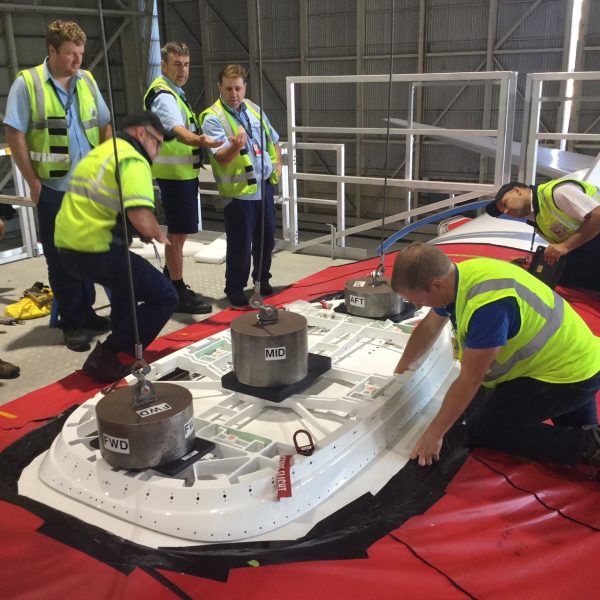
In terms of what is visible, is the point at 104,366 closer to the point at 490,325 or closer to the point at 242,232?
the point at 242,232

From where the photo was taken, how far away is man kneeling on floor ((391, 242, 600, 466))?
2.24m

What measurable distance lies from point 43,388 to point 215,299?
5.99 feet

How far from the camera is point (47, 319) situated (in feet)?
14.9

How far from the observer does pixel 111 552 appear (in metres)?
1.98

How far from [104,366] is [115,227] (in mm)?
727

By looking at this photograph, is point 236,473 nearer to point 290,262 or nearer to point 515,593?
point 515,593

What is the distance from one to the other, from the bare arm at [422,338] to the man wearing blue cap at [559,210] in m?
1.55

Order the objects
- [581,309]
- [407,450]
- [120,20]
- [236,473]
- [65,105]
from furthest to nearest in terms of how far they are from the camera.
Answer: [120,20] → [581,309] → [65,105] → [407,450] → [236,473]

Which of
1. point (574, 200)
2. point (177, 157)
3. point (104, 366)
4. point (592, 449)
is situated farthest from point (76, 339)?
point (574, 200)

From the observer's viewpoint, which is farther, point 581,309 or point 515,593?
point 581,309

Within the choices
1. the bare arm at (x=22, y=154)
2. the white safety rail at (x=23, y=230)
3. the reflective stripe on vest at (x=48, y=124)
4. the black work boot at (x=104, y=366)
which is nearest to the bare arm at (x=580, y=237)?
the black work boot at (x=104, y=366)

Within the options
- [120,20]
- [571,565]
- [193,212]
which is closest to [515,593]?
[571,565]

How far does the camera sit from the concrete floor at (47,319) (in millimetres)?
3657

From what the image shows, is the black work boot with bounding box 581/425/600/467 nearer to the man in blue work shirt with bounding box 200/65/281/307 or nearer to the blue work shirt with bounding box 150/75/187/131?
Result: the man in blue work shirt with bounding box 200/65/281/307
